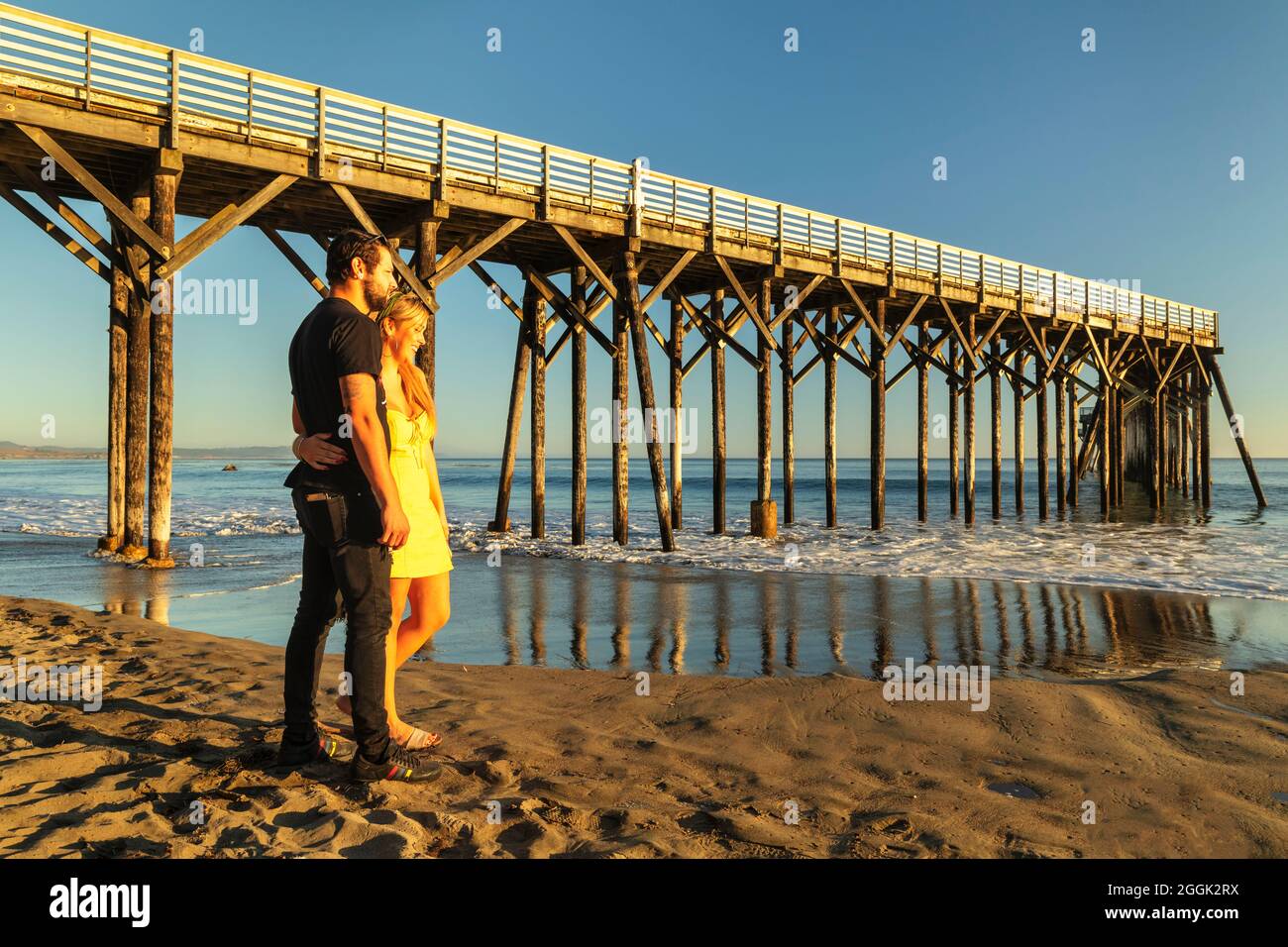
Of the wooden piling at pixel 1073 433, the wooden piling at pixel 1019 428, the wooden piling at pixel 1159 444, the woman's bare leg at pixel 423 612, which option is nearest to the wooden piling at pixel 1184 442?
the wooden piling at pixel 1159 444

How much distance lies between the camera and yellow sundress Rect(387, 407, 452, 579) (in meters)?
3.11

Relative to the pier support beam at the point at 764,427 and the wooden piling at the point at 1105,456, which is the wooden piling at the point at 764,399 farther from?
the wooden piling at the point at 1105,456

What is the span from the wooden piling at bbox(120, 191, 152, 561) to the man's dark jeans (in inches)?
330

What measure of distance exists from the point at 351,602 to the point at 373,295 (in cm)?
118

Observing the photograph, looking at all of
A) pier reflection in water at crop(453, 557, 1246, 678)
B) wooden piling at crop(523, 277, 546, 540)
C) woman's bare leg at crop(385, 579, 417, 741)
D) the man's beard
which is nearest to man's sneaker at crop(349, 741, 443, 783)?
woman's bare leg at crop(385, 579, 417, 741)

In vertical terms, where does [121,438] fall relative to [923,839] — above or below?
above

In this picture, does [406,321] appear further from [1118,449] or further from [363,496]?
[1118,449]

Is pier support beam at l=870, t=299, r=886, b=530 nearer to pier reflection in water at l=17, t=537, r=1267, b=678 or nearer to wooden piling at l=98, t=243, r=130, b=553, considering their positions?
pier reflection in water at l=17, t=537, r=1267, b=678

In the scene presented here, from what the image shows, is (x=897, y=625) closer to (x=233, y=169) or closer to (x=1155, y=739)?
(x=1155, y=739)

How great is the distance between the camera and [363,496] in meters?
2.87

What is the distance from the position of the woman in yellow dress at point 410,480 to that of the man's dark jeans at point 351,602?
13 centimetres
